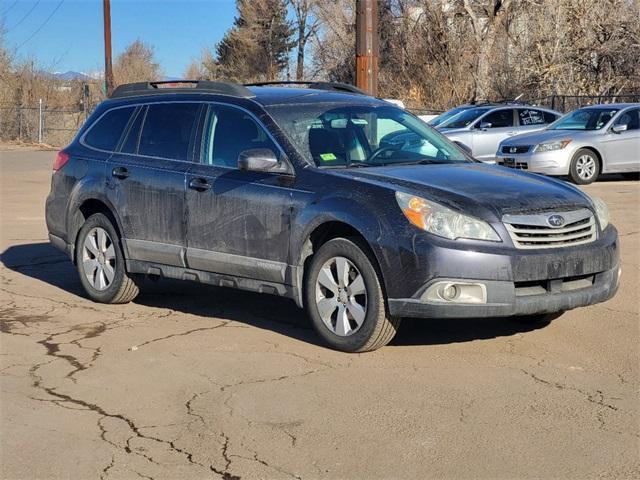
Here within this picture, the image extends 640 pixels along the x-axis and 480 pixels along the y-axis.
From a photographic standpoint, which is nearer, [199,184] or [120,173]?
[199,184]

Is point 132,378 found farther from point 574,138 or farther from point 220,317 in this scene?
point 574,138

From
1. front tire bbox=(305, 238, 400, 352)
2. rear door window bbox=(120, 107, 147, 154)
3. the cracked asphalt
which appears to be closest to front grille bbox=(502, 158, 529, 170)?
the cracked asphalt

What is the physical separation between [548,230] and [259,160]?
2.06 metres

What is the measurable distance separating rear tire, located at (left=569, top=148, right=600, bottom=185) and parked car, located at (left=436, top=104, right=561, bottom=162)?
10.7 ft

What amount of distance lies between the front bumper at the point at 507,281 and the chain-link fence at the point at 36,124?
133 feet

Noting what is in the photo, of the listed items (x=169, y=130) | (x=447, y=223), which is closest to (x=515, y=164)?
(x=169, y=130)

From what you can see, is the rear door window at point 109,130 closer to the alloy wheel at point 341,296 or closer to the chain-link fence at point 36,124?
the alloy wheel at point 341,296

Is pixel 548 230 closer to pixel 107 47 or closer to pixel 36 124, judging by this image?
pixel 107 47

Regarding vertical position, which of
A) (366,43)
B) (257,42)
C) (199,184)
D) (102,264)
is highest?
(257,42)

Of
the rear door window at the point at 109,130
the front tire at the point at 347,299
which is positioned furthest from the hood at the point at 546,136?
the front tire at the point at 347,299

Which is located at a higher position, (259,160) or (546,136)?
(546,136)

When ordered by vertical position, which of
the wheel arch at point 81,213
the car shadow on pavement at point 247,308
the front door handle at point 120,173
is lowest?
the car shadow on pavement at point 247,308

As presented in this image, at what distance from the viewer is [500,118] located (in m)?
22.4

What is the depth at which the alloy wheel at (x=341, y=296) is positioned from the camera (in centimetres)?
648
